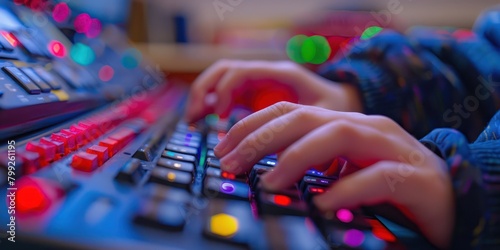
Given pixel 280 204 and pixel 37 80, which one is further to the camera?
pixel 37 80

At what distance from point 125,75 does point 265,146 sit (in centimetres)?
44

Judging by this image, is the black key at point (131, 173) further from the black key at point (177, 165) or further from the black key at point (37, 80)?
the black key at point (37, 80)

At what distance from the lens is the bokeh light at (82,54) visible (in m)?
0.51

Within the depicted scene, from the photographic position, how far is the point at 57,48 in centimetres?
47

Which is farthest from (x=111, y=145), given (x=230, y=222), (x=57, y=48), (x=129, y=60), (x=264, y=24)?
(x=264, y=24)

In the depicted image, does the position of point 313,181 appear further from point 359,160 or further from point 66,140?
point 66,140

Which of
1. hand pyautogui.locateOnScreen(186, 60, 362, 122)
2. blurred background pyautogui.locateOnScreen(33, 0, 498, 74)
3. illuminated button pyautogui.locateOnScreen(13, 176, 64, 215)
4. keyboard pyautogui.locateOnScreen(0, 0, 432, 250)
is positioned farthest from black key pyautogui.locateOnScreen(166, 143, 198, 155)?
blurred background pyautogui.locateOnScreen(33, 0, 498, 74)

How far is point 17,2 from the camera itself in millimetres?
449

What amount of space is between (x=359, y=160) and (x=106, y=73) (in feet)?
1.38

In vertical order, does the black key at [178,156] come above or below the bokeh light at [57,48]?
below

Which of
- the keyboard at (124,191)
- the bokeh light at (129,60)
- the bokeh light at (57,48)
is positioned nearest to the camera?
the keyboard at (124,191)

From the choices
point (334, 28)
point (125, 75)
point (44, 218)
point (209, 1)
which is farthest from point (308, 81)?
point (209, 1)

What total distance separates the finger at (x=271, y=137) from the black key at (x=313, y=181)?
3 centimetres

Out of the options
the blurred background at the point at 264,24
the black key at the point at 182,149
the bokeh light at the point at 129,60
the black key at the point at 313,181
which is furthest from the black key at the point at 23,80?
the blurred background at the point at 264,24
